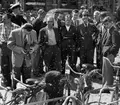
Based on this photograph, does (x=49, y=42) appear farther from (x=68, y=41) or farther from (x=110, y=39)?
(x=110, y=39)

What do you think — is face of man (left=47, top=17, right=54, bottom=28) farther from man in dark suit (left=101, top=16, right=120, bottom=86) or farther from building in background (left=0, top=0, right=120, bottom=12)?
building in background (left=0, top=0, right=120, bottom=12)

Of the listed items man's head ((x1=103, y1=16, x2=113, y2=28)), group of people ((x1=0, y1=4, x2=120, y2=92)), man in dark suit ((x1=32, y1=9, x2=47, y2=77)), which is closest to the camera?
group of people ((x1=0, y1=4, x2=120, y2=92))

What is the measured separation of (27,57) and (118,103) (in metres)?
2.85

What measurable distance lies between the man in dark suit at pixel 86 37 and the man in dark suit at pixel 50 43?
762mm

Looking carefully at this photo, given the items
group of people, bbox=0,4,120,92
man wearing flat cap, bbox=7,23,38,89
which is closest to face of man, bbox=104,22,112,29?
group of people, bbox=0,4,120,92

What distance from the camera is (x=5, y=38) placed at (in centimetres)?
653

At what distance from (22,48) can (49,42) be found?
1.37 m

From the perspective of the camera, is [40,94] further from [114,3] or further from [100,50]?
[114,3]

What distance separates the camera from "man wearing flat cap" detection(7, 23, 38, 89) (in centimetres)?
589

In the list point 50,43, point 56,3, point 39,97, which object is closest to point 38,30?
point 50,43

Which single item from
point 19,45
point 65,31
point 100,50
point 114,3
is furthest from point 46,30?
point 114,3

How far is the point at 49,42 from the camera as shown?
7223 mm

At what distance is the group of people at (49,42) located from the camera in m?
6.01

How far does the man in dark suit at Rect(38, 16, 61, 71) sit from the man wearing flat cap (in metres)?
1.04
